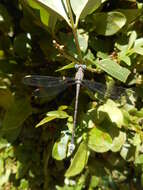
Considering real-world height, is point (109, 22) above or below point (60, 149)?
above

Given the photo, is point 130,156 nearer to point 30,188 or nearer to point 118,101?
point 118,101

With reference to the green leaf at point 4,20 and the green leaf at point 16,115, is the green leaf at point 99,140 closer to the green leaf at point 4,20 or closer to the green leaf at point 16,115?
the green leaf at point 16,115

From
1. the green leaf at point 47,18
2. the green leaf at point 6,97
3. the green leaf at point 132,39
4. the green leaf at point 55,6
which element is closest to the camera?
the green leaf at point 55,6

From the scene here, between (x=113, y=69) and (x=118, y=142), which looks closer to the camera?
(x=113, y=69)

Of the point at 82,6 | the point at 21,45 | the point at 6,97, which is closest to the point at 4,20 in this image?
the point at 21,45

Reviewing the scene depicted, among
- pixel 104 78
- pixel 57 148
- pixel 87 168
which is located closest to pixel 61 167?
pixel 87 168

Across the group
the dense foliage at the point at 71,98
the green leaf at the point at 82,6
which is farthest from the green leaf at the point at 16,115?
the green leaf at the point at 82,6

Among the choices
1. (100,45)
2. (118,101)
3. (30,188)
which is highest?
(100,45)

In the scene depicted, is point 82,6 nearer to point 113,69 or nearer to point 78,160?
point 113,69
